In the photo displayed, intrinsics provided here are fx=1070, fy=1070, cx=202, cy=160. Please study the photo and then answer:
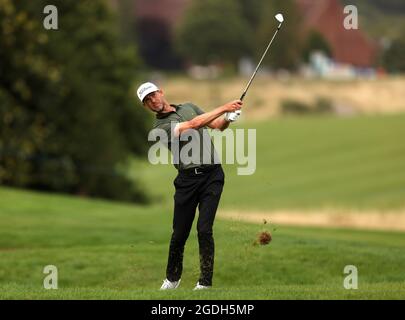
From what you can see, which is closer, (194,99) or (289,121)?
(289,121)

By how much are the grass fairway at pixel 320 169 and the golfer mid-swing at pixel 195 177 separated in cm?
3572

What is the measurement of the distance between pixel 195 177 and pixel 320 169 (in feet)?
183

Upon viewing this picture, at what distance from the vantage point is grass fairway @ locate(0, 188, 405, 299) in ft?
43.0

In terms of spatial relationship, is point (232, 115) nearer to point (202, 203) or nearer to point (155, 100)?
point (155, 100)

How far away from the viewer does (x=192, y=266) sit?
17625mm

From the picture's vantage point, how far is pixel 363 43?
3824 inches

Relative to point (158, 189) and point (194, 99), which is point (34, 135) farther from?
point (194, 99)

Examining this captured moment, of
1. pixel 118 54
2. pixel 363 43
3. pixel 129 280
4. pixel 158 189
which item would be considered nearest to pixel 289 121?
pixel 363 43

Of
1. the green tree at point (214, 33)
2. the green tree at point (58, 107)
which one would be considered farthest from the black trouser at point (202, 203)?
the green tree at point (214, 33)

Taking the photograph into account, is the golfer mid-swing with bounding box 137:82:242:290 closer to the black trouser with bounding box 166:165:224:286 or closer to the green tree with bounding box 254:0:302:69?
the black trouser with bounding box 166:165:224:286

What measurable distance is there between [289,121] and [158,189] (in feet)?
88.3

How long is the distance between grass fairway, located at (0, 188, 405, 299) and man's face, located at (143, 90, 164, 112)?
2.32 meters

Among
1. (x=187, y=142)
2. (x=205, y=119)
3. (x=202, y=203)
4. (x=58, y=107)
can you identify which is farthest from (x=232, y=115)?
(x=58, y=107)

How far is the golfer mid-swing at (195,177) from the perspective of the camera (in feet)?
44.5
